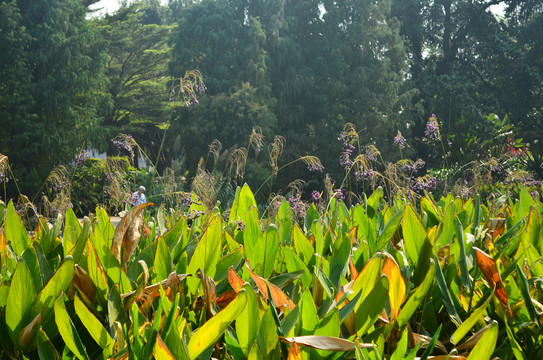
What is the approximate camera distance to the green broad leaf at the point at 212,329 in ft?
2.58

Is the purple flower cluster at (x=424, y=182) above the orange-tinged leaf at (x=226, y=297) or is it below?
below

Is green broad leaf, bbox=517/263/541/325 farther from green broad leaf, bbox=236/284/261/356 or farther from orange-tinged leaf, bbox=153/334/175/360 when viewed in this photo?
orange-tinged leaf, bbox=153/334/175/360

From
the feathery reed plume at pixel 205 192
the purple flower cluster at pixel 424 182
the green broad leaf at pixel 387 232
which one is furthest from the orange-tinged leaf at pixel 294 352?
the purple flower cluster at pixel 424 182

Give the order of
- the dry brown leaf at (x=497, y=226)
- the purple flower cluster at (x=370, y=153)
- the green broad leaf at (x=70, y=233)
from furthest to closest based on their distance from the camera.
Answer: the purple flower cluster at (x=370, y=153)
the dry brown leaf at (x=497, y=226)
the green broad leaf at (x=70, y=233)

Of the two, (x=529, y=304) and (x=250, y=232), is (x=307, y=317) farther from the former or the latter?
(x=250, y=232)

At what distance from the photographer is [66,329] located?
82 cm

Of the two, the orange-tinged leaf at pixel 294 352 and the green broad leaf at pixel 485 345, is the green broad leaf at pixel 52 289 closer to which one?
the orange-tinged leaf at pixel 294 352

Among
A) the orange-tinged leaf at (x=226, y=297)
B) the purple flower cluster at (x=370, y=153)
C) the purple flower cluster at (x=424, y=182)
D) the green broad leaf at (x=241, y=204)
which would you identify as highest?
the orange-tinged leaf at (x=226, y=297)

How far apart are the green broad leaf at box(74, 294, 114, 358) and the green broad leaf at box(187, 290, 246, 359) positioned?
0.58 feet

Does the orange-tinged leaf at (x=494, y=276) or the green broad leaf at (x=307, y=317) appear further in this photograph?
the orange-tinged leaf at (x=494, y=276)

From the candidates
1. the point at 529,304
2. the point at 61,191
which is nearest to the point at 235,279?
the point at 529,304

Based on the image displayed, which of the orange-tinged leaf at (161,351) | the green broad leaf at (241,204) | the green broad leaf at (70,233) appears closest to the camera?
the orange-tinged leaf at (161,351)

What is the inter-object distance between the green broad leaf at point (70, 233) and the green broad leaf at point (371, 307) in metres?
0.67

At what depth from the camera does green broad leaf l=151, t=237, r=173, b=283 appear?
1140 millimetres
